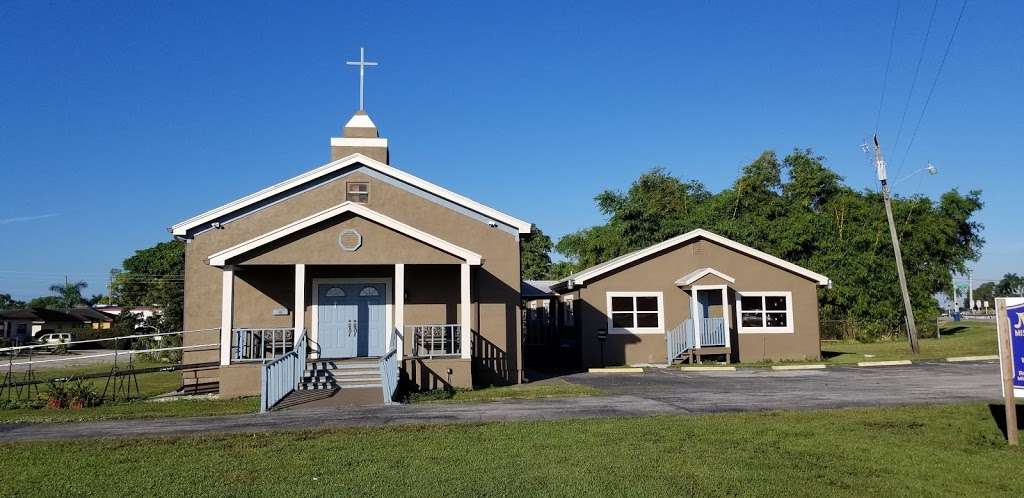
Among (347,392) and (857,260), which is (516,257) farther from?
(857,260)

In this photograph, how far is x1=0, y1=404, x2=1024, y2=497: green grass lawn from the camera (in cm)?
693

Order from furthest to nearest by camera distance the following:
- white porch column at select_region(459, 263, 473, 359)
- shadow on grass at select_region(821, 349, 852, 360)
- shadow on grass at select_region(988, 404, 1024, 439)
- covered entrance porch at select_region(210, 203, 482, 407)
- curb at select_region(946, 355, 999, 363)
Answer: shadow on grass at select_region(821, 349, 852, 360) → curb at select_region(946, 355, 999, 363) → white porch column at select_region(459, 263, 473, 359) → covered entrance porch at select_region(210, 203, 482, 407) → shadow on grass at select_region(988, 404, 1024, 439)

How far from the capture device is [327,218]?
15852 mm

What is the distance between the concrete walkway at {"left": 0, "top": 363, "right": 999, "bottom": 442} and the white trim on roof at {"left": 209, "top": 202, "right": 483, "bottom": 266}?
3.99 meters

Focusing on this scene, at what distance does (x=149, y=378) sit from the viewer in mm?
23500

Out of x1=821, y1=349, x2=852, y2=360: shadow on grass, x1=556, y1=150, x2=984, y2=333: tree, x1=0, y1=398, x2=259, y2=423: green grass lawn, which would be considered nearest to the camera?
x1=0, y1=398, x2=259, y2=423: green grass lawn

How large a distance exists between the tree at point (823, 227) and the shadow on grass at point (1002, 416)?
2728 cm

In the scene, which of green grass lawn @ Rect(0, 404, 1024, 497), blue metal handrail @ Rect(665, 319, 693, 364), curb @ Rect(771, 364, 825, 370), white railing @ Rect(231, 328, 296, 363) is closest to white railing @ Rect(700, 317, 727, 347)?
blue metal handrail @ Rect(665, 319, 693, 364)

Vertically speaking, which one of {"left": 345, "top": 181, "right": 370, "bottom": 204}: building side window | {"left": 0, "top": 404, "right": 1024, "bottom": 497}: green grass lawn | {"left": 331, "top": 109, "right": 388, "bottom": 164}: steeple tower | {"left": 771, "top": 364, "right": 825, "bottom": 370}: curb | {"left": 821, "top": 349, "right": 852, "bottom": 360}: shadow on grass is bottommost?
{"left": 0, "top": 404, "right": 1024, "bottom": 497}: green grass lawn

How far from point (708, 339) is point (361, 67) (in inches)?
532

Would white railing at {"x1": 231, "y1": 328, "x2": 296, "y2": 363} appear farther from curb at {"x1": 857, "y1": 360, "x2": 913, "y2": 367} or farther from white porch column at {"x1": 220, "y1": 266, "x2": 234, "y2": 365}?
curb at {"x1": 857, "y1": 360, "x2": 913, "y2": 367}

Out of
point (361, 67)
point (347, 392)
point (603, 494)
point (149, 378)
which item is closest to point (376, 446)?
point (603, 494)

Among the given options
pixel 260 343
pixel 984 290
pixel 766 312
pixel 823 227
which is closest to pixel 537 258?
pixel 823 227

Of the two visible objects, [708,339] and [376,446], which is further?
[708,339]
